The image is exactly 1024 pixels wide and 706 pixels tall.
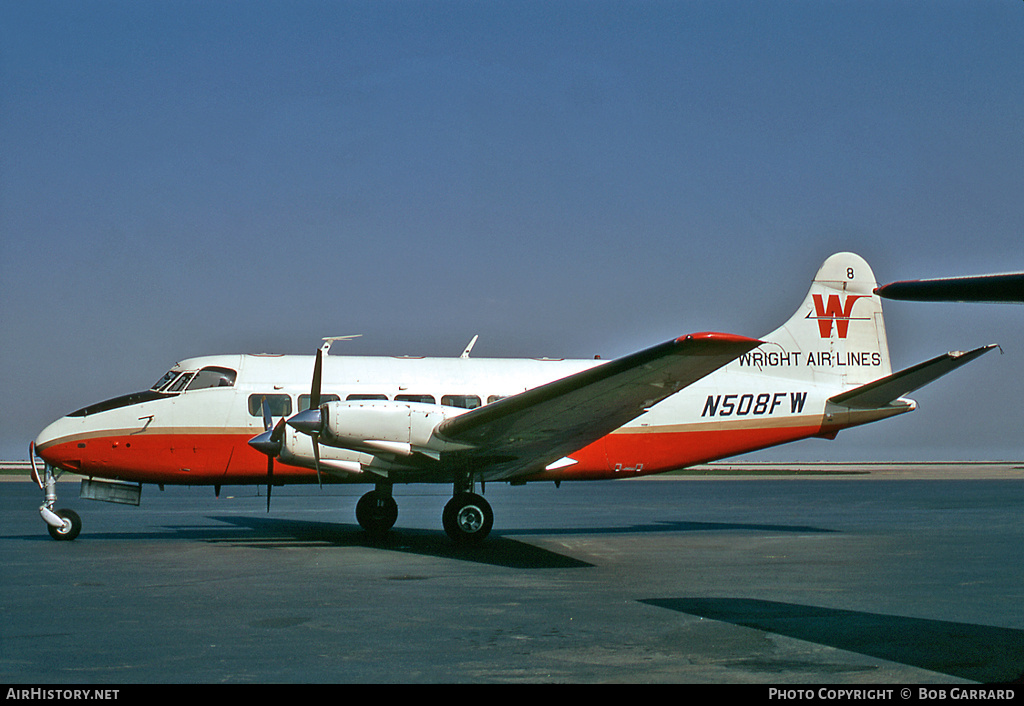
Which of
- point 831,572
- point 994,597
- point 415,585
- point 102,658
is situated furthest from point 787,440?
point 102,658

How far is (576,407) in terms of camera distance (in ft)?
46.0

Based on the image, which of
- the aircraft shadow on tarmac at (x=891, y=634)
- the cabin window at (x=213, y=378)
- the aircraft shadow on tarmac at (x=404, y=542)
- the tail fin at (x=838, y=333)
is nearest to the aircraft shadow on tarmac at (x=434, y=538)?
the aircraft shadow on tarmac at (x=404, y=542)

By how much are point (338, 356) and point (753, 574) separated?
29.7ft

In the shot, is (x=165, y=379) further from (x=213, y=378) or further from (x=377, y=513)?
(x=377, y=513)

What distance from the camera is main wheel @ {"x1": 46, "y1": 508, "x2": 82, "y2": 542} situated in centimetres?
1639

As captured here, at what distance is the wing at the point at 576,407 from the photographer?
11648 mm

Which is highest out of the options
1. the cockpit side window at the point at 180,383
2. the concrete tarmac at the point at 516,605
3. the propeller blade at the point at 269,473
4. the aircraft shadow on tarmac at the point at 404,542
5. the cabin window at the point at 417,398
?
the cockpit side window at the point at 180,383

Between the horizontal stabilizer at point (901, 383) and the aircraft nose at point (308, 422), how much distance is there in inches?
420

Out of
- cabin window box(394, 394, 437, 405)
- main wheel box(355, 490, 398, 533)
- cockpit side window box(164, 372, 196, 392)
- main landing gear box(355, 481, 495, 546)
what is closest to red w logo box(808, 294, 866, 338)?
cabin window box(394, 394, 437, 405)

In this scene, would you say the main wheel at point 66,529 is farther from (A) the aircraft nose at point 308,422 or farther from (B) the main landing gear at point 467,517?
(B) the main landing gear at point 467,517

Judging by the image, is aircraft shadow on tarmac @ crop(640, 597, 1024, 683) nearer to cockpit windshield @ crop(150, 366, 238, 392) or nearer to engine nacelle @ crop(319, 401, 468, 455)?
engine nacelle @ crop(319, 401, 468, 455)

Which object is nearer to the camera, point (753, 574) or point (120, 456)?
point (753, 574)
